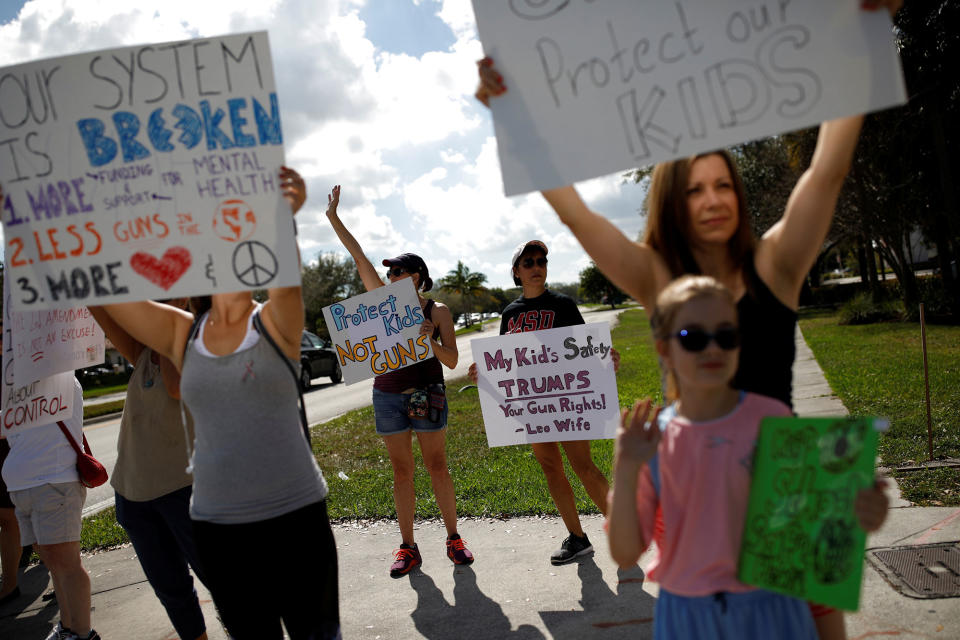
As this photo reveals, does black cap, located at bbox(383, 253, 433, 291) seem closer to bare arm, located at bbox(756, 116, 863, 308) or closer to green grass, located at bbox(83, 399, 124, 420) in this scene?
bare arm, located at bbox(756, 116, 863, 308)

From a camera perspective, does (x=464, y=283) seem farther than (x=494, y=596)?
Yes

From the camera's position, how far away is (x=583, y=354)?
174 inches

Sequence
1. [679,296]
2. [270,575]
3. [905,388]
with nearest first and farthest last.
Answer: [679,296] < [270,575] < [905,388]

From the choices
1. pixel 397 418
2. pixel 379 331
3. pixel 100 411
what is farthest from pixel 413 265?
pixel 100 411

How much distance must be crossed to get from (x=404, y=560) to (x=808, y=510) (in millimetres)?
3362

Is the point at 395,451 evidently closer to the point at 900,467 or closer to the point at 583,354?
the point at 583,354

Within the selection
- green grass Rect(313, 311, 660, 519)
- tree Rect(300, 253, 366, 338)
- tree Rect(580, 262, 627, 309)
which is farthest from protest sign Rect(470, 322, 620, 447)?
tree Rect(580, 262, 627, 309)

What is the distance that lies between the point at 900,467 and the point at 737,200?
13.7ft

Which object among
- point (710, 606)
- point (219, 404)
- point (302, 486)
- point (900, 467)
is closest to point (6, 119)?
point (219, 404)

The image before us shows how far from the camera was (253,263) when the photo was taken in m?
2.31

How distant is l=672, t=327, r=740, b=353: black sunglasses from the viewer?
68.1 inches

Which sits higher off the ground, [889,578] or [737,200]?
[737,200]

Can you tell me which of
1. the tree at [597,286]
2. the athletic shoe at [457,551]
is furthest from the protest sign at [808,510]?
the tree at [597,286]

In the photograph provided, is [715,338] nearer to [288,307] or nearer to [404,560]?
[288,307]
